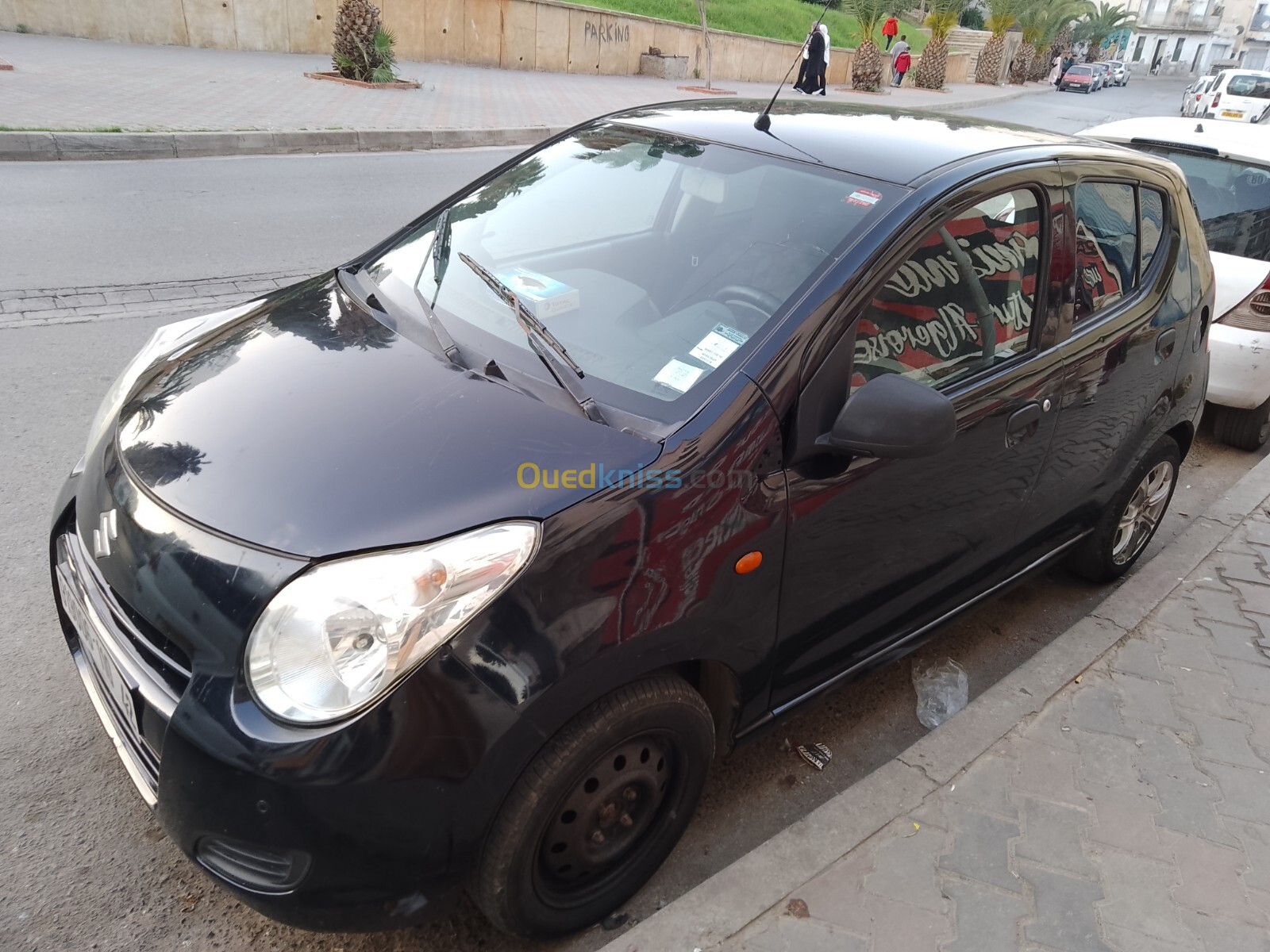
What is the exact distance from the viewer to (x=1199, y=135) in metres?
5.71

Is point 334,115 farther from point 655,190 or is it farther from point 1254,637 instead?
point 1254,637

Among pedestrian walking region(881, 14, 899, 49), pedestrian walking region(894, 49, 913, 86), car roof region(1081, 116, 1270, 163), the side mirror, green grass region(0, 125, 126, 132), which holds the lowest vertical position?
green grass region(0, 125, 126, 132)

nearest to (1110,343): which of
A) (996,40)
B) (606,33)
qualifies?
(606,33)

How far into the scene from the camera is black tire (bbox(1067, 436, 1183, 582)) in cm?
359

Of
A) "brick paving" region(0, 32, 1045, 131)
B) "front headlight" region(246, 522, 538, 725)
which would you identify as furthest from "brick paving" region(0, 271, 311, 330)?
"brick paving" region(0, 32, 1045, 131)

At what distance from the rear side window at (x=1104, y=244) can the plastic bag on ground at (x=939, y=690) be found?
1.33m

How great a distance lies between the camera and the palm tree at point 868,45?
2833 centimetres

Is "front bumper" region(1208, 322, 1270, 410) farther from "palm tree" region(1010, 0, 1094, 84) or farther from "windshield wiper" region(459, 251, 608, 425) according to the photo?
"palm tree" region(1010, 0, 1094, 84)

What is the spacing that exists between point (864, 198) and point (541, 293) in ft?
2.94

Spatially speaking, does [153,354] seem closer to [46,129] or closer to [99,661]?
[99,661]

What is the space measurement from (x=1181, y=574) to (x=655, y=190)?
2.69 metres

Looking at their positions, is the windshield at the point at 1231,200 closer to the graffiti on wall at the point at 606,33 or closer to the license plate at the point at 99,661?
the license plate at the point at 99,661

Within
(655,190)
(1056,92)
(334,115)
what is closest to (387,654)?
(655,190)

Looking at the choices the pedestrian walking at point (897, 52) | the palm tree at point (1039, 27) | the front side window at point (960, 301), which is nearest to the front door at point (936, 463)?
the front side window at point (960, 301)
